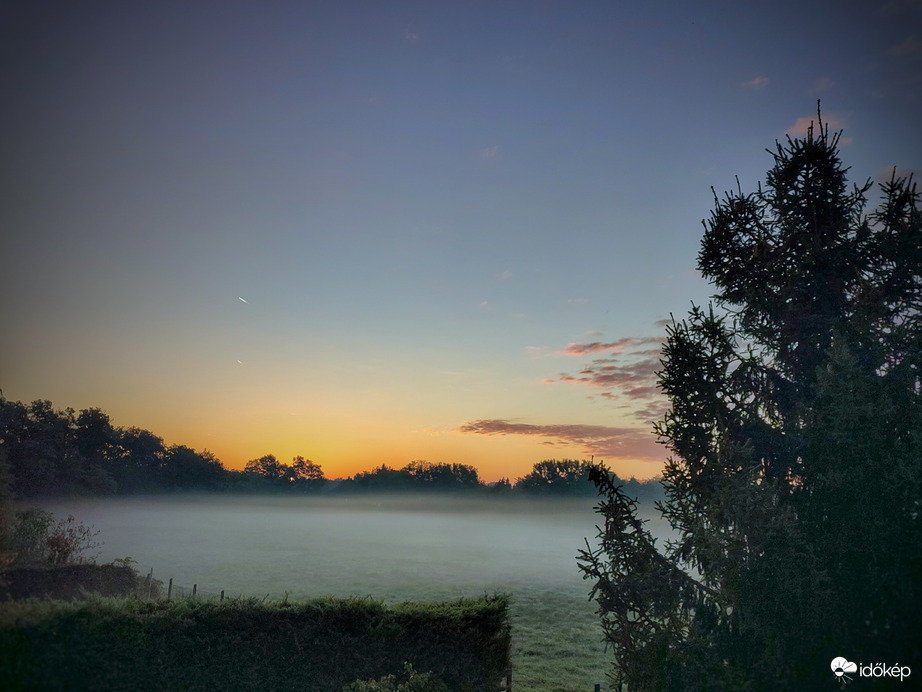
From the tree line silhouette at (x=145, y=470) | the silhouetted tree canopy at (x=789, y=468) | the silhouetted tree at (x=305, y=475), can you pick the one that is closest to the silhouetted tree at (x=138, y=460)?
the tree line silhouette at (x=145, y=470)

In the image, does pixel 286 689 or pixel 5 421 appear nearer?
pixel 286 689

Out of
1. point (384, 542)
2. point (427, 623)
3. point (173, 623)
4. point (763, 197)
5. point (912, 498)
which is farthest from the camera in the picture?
point (384, 542)

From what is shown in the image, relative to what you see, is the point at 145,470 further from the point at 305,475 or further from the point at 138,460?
the point at 305,475

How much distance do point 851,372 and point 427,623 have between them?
12006 mm

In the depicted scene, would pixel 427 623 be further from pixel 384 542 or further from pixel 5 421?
pixel 384 542

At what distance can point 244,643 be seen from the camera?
1428 cm

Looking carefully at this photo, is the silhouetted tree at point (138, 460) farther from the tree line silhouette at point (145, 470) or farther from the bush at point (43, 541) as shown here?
the bush at point (43, 541)

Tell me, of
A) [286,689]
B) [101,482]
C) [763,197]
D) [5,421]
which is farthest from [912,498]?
[101,482]

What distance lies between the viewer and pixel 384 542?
118125 mm

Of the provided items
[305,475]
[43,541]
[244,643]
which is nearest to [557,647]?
[244,643]

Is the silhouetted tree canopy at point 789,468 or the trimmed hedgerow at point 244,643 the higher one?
the silhouetted tree canopy at point 789,468

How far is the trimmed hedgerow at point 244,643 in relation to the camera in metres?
12.1

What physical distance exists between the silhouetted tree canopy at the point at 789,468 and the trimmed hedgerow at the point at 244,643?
16.2 ft

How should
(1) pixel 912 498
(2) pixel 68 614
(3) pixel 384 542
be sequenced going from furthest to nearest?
(3) pixel 384 542 → (2) pixel 68 614 → (1) pixel 912 498
